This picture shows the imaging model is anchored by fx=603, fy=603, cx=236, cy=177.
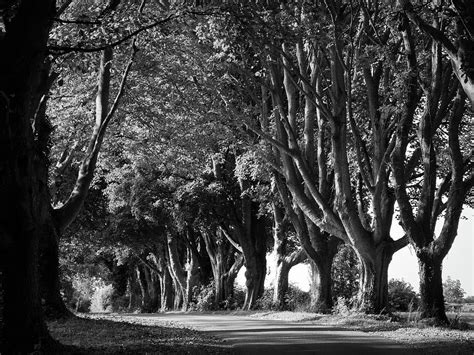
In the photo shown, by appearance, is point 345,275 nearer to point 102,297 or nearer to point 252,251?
point 252,251

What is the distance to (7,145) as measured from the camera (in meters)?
7.82

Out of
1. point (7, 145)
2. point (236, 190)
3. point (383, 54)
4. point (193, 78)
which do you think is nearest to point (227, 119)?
point (193, 78)

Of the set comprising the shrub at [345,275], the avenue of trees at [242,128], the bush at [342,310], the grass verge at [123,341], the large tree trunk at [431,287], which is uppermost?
the avenue of trees at [242,128]

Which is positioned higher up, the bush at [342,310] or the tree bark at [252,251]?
the tree bark at [252,251]

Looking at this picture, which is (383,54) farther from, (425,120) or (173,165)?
(173,165)

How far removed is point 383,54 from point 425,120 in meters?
2.20

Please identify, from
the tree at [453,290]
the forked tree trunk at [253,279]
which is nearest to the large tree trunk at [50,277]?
the forked tree trunk at [253,279]

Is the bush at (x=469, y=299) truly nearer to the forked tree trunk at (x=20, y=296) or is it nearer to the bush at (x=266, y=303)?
the bush at (x=266, y=303)

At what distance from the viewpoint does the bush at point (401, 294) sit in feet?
112

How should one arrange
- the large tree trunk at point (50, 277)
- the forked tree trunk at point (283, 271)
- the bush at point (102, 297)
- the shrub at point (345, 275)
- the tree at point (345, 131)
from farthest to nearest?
the bush at point (102, 297)
the shrub at point (345, 275)
the forked tree trunk at point (283, 271)
the tree at point (345, 131)
the large tree trunk at point (50, 277)

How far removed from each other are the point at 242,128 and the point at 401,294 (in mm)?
18250

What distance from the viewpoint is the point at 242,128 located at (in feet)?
73.2

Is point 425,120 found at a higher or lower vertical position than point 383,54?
lower

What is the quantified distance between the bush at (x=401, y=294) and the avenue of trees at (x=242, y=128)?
545 mm
